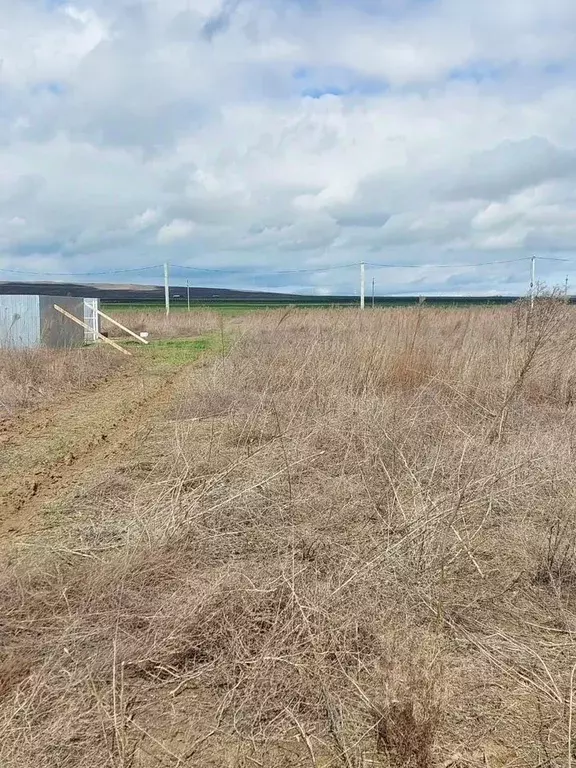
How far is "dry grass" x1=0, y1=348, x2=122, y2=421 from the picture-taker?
883cm

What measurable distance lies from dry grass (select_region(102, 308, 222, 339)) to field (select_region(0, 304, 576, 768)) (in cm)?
1920

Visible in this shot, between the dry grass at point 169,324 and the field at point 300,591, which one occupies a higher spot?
the dry grass at point 169,324

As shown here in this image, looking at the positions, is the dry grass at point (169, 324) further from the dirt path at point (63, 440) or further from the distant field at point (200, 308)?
the dirt path at point (63, 440)

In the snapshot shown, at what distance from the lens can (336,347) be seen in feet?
28.5

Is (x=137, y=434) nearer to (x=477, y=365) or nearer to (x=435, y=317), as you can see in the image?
(x=477, y=365)

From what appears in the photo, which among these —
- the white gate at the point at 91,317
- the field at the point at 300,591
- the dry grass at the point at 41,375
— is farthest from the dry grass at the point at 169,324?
the field at the point at 300,591

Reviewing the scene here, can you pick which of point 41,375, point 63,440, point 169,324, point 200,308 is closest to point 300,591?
point 63,440

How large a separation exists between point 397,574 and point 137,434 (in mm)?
4213

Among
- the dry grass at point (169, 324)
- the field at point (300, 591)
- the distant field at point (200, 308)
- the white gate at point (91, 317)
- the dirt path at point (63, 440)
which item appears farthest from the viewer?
the distant field at point (200, 308)

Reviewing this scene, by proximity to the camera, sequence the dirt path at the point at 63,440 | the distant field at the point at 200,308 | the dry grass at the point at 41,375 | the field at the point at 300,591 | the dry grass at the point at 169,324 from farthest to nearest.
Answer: the distant field at the point at 200,308 < the dry grass at the point at 169,324 < the dry grass at the point at 41,375 < the dirt path at the point at 63,440 < the field at the point at 300,591

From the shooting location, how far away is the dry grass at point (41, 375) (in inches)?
348

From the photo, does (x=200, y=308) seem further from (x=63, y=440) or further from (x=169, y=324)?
(x=63, y=440)

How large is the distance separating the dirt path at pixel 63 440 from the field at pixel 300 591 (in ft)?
0.15

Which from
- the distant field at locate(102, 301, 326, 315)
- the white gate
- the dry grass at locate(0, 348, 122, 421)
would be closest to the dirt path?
the dry grass at locate(0, 348, 122, 421)
